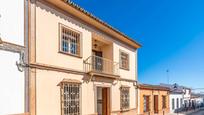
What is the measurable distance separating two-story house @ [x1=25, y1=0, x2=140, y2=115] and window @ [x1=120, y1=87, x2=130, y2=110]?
73mm

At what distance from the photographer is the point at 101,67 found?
16.6 meters

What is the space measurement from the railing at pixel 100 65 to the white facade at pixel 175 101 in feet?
58.3

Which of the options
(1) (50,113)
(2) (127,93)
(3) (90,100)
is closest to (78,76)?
(3) (90,100)

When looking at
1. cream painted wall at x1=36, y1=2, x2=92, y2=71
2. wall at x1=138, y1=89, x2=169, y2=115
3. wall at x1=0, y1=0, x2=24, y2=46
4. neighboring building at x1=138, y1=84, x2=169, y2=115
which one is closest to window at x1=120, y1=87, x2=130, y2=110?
neighboring building at x1=138, y1=84, x2=169, y2=115

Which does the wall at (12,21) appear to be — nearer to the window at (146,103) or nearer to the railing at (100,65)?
the railing at (100,65)

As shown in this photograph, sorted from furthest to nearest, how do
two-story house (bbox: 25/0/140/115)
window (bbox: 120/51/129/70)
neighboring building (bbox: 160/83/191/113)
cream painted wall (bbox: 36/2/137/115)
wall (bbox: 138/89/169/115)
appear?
neighboring building (bbox: 160/83/191/113) → wall (bbox: 138/89/169/115) → window (bbox: 120/51/129/70) → cream painted wall (bbox: 36/2/137/115) → two-story house (bbox: 25/0/140/115)

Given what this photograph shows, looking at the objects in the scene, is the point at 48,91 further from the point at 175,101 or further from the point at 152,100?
the point at 175,101

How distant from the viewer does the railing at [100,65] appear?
14203mm

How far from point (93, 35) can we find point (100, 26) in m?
0.89

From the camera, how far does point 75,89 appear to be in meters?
12.8

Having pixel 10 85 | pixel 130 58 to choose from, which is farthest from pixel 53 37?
pixel 130 58

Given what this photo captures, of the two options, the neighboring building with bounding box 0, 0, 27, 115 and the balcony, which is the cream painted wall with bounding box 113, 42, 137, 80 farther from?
the neighboring building with bounding box 0, 0, 27, 115

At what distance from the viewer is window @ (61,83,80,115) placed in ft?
38.4

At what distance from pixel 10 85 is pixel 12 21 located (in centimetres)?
226
